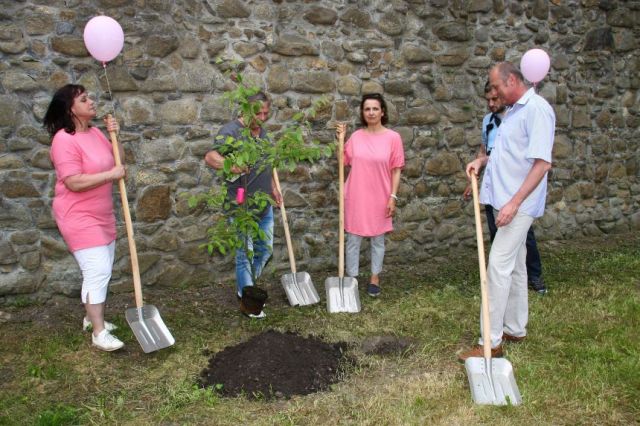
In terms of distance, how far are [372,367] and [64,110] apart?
2.51m

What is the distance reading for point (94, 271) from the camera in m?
3.90

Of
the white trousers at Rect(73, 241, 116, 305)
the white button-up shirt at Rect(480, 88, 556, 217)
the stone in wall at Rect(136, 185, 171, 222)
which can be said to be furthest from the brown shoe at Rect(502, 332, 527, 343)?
the stone in wall at Rect(136, 185, 171, 222)

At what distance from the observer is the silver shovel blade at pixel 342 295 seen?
4.80 m

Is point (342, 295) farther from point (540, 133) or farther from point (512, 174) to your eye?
point (540, 133)

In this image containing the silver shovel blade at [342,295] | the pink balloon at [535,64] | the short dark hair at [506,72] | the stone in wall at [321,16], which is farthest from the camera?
the pink balloon at [535,64]

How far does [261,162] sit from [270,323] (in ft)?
3.91

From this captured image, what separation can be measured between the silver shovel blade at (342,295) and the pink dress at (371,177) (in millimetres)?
438

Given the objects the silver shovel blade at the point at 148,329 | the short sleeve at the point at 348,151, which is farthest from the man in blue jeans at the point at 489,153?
the silver shovel blade at the point at 148,329

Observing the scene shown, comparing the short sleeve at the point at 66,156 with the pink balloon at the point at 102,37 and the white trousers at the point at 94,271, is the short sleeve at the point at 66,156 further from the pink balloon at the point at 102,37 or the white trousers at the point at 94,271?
the pink balloon at the point at 102,37

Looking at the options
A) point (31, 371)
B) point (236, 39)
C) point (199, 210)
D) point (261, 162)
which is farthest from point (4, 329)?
point (236, 39)

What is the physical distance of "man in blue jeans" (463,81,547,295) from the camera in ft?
15.2

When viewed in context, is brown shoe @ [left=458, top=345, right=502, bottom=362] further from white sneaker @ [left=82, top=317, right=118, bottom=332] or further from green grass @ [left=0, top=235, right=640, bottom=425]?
white sneaker @ [left=82, top=317, right=118, bottom=332]

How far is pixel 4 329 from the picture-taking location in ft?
14.4

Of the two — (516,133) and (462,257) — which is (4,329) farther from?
(462,257)
